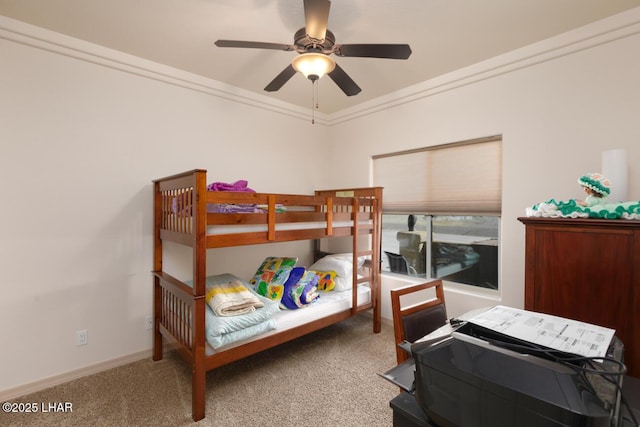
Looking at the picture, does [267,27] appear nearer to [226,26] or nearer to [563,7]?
[226,26]

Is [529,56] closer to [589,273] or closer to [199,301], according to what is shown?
[589,273]

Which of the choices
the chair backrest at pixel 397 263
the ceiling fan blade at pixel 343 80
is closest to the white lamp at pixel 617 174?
the ceiling fan blade at pixel 343 80

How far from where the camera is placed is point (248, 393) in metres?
2.04

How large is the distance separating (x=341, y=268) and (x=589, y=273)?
1.97 metres

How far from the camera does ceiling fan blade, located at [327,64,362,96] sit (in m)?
1.91

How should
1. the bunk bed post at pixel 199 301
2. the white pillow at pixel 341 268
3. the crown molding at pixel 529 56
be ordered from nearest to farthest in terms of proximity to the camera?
the bunk bed post at pixel 199 301
the crown molding at pixel 529 56
the white pillow at pixel 341 268

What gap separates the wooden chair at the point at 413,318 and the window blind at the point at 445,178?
1.36 metres

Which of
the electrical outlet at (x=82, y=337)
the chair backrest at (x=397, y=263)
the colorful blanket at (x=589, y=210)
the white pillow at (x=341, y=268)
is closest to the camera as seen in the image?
the colorful blanket at (x=589, y=210)

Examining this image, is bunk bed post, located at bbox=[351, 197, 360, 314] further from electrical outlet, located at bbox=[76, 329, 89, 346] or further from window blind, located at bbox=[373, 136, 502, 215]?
electrical outlet, located at bbox=[76, 329, 89, 346]

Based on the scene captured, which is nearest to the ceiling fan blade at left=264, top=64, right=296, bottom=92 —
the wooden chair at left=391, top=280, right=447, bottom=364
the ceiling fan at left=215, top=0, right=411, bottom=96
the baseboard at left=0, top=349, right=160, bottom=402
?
the ceiling fan at left=215, top=0, right=411, bottom=96

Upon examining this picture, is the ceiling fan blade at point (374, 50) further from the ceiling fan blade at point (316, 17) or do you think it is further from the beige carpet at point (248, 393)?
the beige carpet at point (248, 393)

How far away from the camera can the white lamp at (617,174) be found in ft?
5.64

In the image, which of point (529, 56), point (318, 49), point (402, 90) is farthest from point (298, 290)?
point (529, 56)

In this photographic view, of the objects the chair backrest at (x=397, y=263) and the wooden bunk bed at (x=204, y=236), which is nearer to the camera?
the wooden bunk bed at (x=204, y=236)
